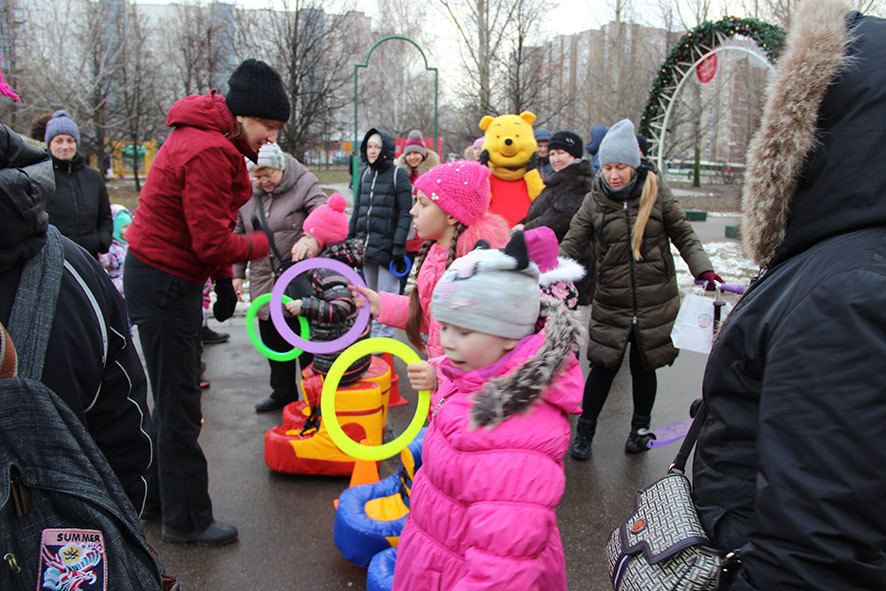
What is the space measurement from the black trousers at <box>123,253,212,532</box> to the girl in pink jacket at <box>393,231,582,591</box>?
1.58 meters

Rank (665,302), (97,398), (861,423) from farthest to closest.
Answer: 1. (665,302)
2. (97,398)
3. (861,423)

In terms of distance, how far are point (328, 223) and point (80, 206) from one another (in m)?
2.44

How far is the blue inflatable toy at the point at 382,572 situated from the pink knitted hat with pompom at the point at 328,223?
2031 millimetres

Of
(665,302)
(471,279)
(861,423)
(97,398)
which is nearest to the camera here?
(861,423)

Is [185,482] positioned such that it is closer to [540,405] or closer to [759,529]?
[540,405]

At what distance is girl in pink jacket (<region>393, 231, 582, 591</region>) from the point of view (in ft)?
4.74

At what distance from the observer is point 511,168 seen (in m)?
5.93

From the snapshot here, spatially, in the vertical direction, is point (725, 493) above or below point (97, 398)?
below

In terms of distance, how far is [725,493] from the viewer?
4.04 feet

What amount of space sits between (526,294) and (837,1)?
0.94 m

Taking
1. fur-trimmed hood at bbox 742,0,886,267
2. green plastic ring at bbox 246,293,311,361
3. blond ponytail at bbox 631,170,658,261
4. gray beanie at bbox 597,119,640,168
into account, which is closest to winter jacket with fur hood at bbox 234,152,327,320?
green plastic ring at bbox 246,293,311,361

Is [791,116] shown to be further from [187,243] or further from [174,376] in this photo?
[174,376]

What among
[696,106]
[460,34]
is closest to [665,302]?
[460,34]

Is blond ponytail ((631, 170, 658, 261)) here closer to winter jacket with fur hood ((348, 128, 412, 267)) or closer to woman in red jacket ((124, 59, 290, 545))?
woman in red jacket ((124, 59, 290, 545))
